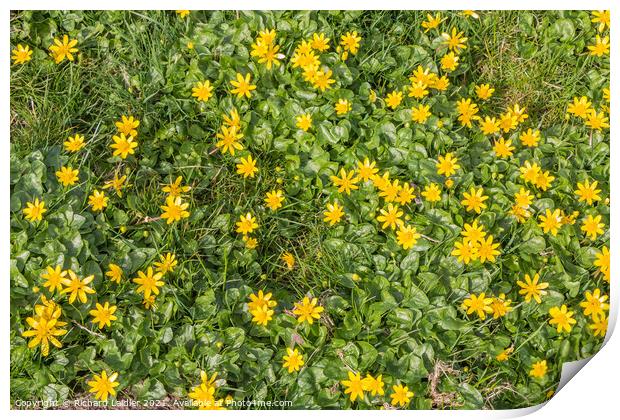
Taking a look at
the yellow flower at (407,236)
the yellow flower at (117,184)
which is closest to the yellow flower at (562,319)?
the yellow flower at (407,236)

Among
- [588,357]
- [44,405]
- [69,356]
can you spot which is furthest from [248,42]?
[588,357]

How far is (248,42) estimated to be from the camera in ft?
7.48

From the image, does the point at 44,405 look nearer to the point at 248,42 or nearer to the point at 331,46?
the point at 248,42

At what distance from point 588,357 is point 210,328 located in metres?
1.34

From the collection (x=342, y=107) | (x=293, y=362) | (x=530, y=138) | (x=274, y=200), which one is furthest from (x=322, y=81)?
(x=293, y=362)

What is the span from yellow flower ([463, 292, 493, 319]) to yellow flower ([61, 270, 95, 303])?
4.27ft

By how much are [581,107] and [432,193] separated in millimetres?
703

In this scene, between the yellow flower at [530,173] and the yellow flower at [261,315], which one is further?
the yellow flower at [530,173]

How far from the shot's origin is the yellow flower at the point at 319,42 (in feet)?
7.45

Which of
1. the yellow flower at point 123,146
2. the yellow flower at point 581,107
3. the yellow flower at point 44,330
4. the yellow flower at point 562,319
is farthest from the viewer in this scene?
the yellow flower at point 581,107

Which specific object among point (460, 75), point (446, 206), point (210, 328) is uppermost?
point (460, 75)

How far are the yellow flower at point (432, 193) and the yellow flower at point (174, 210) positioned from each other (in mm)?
877

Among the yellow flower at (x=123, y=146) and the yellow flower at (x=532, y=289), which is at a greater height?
the yellow flower at (x=123, y=146)

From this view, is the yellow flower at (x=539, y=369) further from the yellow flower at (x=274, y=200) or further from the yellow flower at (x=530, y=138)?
the yellow flower at (x=274, y=200)
